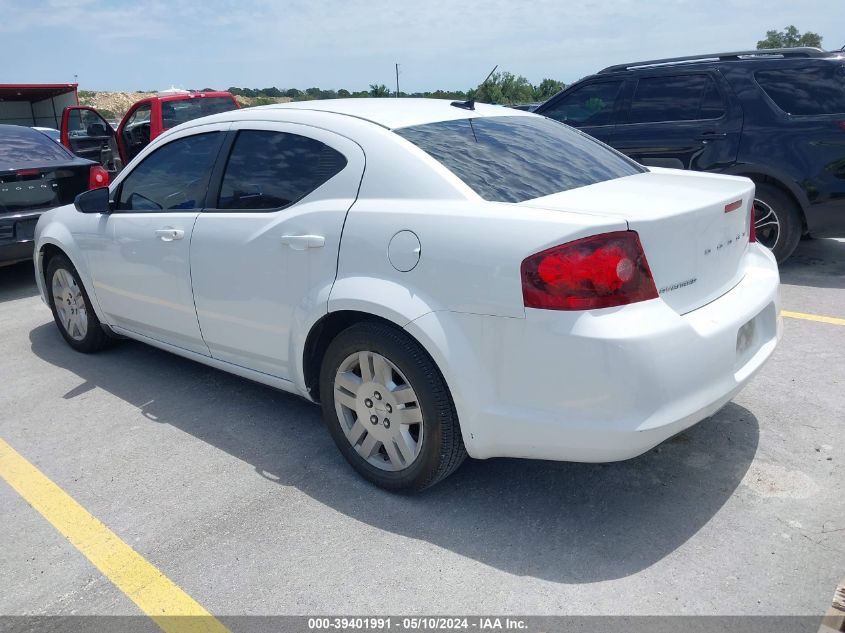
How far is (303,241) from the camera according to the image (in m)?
3.14

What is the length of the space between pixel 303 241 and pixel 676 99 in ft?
16.3

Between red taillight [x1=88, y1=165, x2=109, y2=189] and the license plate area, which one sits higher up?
red taillight [x1=88, y1=165, x2=109, y2=189]

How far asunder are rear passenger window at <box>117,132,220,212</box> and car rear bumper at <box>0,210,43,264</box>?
2.77 metres

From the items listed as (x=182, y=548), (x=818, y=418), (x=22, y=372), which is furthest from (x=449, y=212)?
(x=22, y=372)

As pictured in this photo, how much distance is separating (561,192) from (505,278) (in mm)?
653

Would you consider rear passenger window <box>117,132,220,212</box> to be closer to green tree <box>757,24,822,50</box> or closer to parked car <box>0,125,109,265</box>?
parked car <box>0,125,109,265</box>

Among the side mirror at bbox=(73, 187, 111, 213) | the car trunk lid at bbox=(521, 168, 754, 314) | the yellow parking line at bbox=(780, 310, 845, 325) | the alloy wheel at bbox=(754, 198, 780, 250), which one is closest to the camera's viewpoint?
the car trunk lid at bbox=(521, 168, 754, 314)

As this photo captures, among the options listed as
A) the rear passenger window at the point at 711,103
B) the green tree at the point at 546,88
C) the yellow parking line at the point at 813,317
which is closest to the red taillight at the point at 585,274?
the yellow parking line at the point at 813,317

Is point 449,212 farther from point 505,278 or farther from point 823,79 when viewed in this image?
point 823,79

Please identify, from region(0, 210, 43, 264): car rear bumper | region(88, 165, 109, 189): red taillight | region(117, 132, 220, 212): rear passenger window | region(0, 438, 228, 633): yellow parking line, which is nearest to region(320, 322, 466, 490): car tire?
region(0, 438, 228, 633): yellow parking line

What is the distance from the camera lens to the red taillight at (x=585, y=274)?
242 centimetres

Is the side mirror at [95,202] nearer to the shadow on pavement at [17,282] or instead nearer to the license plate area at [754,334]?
the shadow on pavement at [17,282]

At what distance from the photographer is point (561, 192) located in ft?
9.67

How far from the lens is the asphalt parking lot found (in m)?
2.46
